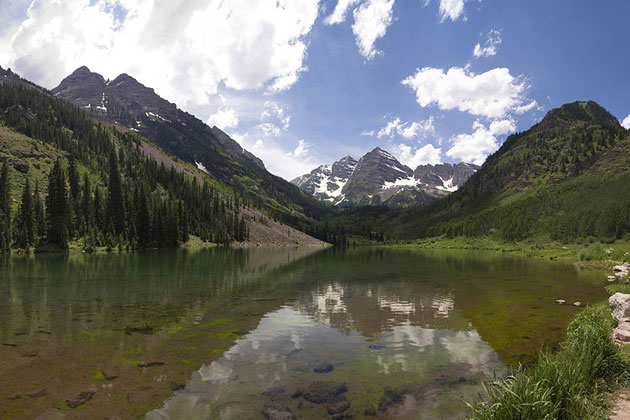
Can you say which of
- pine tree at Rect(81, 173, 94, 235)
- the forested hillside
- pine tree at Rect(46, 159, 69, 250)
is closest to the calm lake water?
pine tree at Rect(46, 159, 69, 250)

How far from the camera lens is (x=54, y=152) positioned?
19400 centimetres

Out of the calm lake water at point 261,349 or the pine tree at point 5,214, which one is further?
the pine tree at point 5,214

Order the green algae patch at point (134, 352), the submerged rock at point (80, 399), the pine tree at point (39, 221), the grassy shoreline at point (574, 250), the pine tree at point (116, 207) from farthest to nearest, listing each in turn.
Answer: the pine tree at point (116, 207) → the pine tree at point (39, 221) → the grassy shoreline at point (574, 250) → the green algae patch at point (134, 352) → the submerged rock at point (80, 399)

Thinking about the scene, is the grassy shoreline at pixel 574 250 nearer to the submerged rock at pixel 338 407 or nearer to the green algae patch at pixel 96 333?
the submerged rock at pixel 338 407

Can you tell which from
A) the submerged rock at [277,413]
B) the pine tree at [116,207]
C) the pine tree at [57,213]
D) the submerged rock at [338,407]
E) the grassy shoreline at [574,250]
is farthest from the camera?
the pine tree at [116,207]

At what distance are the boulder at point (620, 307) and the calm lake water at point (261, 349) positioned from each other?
3538 mm

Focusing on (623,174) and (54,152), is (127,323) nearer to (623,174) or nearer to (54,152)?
(54,152)

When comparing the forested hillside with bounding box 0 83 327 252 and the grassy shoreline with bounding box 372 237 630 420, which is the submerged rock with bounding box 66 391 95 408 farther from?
the forested hillside with bounding box 0 83 327 252

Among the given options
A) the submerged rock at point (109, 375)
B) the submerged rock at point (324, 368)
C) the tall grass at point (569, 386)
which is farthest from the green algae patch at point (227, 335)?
the tall grass at point (569, 386)

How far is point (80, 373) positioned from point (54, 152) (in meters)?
231

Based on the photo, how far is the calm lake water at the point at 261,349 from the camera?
41.1 feet

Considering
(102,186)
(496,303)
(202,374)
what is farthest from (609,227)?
(102,186)

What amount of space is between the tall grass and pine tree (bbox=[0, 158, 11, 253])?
453 feet

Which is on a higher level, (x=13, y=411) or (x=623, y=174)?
(x=623, y=174)
